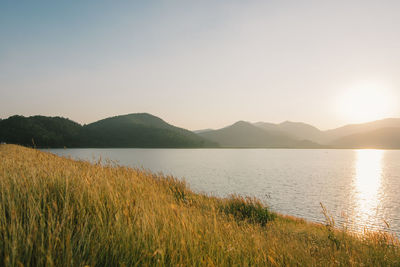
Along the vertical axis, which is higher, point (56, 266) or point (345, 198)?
point (56, 266)

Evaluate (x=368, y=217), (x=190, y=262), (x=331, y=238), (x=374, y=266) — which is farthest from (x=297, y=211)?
(x=190, y=262)

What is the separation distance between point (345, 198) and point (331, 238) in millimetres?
32809

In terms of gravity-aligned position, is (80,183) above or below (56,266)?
above

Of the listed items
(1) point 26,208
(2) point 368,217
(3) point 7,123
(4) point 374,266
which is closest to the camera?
(1) point 26,208

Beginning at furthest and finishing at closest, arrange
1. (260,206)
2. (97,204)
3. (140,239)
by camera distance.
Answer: (260,206)
(97,204)
(140,239)

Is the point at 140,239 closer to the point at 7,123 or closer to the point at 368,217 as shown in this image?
the point at 368,217

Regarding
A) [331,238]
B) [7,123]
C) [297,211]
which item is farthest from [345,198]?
[7,123]

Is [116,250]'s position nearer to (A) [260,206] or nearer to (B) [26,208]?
(B) [26,208]

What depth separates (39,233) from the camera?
2609 mm

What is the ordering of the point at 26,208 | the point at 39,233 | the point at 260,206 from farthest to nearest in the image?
the point at 260,206
the point at 26,208
the point at 39,233

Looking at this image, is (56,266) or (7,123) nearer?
(56,266)

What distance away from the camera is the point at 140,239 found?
301cm

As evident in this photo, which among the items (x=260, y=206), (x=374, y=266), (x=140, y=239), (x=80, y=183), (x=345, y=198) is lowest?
(x=345, y=198)

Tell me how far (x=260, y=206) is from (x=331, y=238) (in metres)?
6.44
